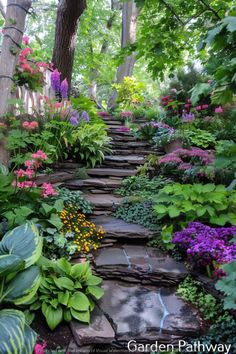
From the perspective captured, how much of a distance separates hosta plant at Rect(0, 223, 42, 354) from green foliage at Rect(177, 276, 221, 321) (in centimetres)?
134

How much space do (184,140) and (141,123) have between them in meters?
2.74

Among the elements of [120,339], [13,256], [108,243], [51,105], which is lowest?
[120,339]

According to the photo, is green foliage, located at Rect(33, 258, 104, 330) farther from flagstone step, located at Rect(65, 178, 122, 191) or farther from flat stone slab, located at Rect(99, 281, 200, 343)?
flagstone step, located at Rect(65, 178, 122, 191)

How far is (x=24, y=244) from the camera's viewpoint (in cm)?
245

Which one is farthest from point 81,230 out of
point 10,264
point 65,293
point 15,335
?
Answer: point 15,335

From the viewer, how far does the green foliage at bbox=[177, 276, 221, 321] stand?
Answer: 2.65 m

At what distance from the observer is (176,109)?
291 inches

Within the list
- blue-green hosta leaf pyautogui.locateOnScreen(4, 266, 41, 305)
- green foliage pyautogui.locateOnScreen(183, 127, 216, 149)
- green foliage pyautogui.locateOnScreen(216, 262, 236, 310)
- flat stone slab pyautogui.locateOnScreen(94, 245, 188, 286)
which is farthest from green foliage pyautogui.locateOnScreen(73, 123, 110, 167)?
green foliage pyautogui.locateOnScreen(216, 262, 236, 310)


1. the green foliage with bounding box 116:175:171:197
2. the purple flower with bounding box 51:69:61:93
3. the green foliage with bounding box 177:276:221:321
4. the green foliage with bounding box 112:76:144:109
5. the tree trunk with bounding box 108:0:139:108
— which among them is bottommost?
the green foliage with bounding box 177:276:221:321

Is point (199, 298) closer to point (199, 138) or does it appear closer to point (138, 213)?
point (138, 213)

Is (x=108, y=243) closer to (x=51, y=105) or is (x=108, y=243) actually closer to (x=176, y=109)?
(x=51, y=105)

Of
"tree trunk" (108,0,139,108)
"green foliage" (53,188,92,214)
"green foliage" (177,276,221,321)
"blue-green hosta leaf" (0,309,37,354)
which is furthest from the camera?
"tree trunk" (108,0,139,108)

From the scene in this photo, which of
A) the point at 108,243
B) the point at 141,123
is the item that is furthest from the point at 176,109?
the point at 108,243

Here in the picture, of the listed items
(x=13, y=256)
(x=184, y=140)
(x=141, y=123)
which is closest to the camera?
(x=13, y=256)
